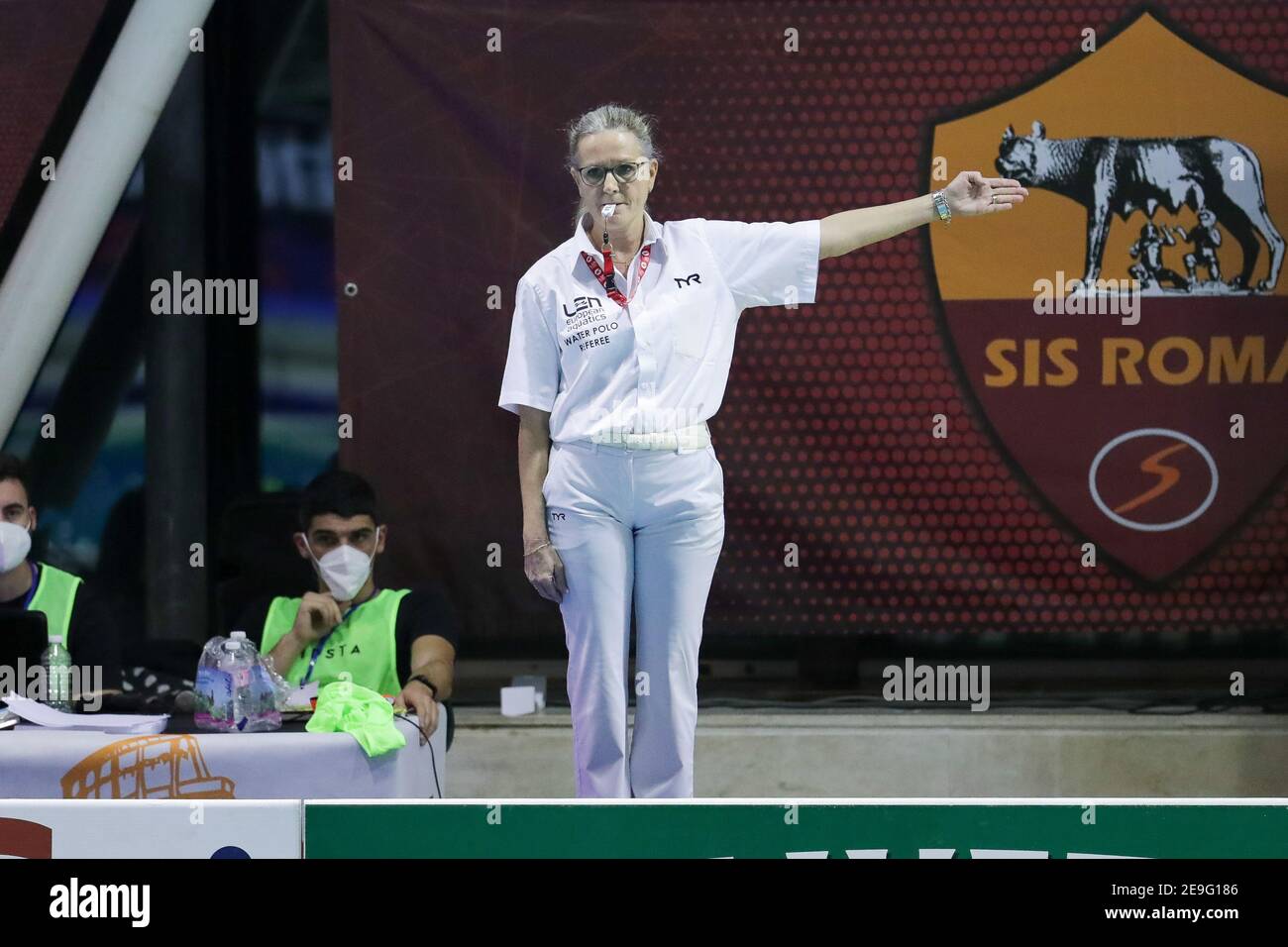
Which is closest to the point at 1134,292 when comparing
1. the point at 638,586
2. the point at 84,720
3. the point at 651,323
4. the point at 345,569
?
the point at 651,323

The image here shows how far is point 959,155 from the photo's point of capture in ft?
15.6

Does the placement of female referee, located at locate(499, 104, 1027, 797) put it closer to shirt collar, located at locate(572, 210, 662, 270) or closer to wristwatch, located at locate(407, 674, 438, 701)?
shirt collar, located at locate(572, 210, 662, 270)

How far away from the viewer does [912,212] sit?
3.62 m

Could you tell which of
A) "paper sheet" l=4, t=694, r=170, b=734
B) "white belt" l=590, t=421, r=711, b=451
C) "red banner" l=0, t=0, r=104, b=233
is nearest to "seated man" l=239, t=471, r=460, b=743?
"paper sheet" l=4, t=694, r=170, b=734

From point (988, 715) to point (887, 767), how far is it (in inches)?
14.4

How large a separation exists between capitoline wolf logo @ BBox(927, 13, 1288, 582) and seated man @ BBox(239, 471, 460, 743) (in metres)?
1.88

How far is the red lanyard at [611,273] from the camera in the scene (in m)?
3.61

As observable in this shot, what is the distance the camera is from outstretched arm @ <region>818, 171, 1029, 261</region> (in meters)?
3.62

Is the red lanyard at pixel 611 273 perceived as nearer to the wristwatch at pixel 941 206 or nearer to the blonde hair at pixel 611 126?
the blonde hair at pixel 611 126

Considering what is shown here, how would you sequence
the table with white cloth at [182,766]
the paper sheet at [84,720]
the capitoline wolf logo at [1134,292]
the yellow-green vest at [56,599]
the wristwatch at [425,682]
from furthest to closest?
the capitoline wolf logo at [1134,292]
the yellow-green vest at [56,599]
the wristwatch at [425,682]
the paper sheet at [84,720]
the table with white cloth at [182,766]

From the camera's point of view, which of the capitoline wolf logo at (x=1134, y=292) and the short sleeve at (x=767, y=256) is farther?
the capitoline wolf logo at (x=1134, y=292)

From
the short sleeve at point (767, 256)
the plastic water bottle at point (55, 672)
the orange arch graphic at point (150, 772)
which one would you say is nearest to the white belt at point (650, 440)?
the short sleeve at point (767, 256)

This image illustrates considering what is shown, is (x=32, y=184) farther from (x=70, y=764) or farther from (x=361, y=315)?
(x=70, y=764)

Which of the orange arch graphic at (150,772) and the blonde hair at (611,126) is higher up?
the blonde hair at (611,126)
